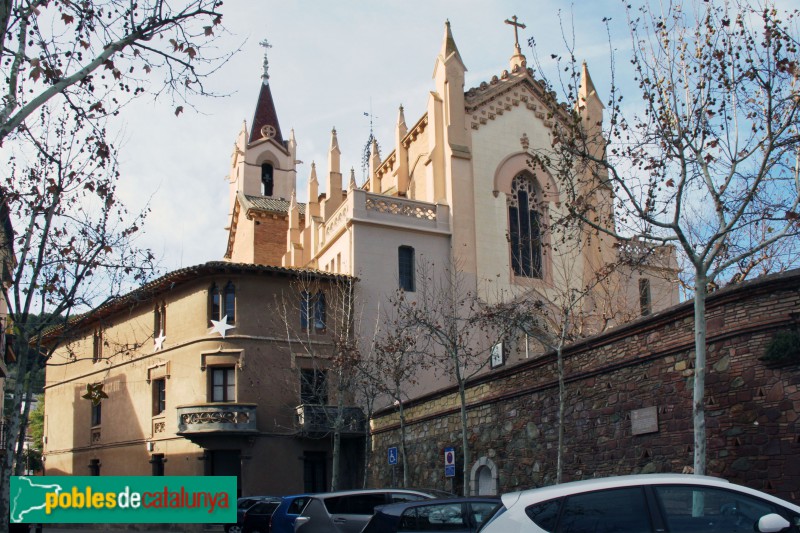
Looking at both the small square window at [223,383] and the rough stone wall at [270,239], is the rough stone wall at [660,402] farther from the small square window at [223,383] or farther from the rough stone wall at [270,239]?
the rough stone wall at [270,239]

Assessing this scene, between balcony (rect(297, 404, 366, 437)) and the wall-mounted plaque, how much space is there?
15.6m

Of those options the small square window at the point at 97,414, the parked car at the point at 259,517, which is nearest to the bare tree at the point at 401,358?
the parked car at the point at 259,517

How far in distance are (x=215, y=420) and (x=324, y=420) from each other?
368cm

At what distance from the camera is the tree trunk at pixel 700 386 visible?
11.2 metres

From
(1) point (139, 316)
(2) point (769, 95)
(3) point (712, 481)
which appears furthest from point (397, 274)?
(3) point (712, 481)

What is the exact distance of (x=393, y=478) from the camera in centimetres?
2597

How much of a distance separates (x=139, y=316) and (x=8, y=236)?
20.4 metres

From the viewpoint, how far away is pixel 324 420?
2962 centimetres

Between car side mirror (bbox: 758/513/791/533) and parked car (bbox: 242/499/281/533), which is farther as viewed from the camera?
parked car (bbox: 242/499/281/533)

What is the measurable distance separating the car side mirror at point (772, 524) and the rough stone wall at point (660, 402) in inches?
215

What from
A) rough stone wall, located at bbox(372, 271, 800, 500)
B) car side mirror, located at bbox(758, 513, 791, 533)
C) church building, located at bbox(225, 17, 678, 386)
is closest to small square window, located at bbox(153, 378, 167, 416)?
church building, located at bbox(225, 17, 678, 386)

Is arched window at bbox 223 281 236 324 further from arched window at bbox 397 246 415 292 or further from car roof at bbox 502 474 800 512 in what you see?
car roof at bbox 502 474 800 512

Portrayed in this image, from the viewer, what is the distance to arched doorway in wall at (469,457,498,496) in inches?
765

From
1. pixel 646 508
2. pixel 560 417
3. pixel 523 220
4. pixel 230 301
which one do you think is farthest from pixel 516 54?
pixel 646 508
